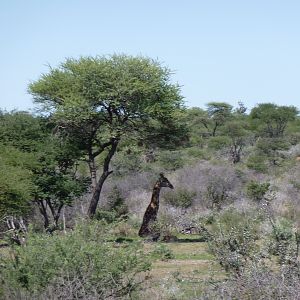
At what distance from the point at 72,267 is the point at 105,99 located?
15.5m

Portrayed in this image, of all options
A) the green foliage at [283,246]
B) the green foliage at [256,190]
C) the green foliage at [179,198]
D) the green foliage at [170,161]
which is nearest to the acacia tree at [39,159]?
the green foliage at [179,198]

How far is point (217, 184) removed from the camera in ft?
97.9

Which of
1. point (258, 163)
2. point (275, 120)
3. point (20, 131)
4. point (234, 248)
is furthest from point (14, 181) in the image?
point (275, 120)

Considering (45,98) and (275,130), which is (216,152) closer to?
(275,130)

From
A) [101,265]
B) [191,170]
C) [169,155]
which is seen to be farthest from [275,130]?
[101,265]

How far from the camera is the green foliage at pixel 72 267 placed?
763 cm

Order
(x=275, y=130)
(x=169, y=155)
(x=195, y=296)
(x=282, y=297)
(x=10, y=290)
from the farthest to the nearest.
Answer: (x=275, y=130) → (x=169, y=155) → (x=10, y=290) → (x=195, y=296) → (x=282, y=297)

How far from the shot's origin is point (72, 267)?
309 inches

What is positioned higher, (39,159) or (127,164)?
(127,164)

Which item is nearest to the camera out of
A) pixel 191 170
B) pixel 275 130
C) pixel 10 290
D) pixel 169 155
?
pixel 10 290

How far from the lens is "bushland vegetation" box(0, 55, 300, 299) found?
7.83 m

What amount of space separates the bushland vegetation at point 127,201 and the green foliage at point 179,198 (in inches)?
2.0

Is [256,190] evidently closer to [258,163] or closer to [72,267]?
[258,163]

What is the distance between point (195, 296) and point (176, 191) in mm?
21257
